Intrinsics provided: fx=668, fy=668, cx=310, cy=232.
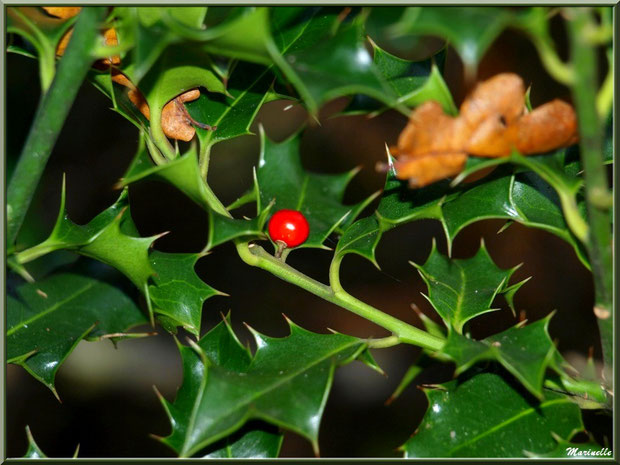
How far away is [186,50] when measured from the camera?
0.68 m

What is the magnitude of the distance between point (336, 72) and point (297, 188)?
10.8 inches

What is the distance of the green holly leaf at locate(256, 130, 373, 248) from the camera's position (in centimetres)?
82

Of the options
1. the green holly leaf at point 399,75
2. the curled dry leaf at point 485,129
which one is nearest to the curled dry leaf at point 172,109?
the green holly leaf at point 399,75

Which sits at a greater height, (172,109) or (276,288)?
(172,109)

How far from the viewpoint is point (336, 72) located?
58 centimetres

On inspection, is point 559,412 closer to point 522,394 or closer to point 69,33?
point 522,394

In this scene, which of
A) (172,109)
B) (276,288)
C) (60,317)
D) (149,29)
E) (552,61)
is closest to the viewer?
(552,61)

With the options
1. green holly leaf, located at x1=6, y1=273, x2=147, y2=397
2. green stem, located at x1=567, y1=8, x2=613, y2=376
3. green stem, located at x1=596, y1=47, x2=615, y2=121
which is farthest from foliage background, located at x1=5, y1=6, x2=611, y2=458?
green stem, located at x1=596, y1=47, x2=615, y2=121

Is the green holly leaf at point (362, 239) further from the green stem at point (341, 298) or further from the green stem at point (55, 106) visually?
the green stem at point (55, 106)

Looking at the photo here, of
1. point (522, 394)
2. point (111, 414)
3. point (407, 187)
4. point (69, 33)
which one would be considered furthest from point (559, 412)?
point (111, 414)

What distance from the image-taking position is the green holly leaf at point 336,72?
0.55 m

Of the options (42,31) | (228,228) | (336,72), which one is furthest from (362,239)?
(42,31)

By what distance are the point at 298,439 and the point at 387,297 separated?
495 mm

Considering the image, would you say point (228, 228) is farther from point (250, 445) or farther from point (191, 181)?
point (250, 445)
